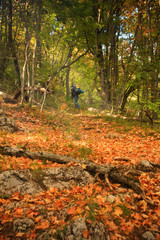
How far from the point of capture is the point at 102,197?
10.6 feet

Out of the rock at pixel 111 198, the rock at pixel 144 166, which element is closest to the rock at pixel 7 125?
the rock at pixel 111 198

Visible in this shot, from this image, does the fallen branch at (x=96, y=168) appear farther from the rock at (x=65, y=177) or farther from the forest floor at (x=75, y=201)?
the rock at (x=65, y=177)

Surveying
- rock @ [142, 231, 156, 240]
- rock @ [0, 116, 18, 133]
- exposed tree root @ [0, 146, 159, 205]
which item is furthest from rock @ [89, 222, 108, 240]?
rock @ [0, 116, 18, 133]

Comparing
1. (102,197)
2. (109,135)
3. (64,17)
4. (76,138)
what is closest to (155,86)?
(109,135)

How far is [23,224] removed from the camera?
232 cm

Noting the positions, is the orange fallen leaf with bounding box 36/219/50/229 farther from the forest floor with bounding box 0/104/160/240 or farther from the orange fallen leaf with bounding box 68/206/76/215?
the orange fallen leaf with bounding box 68/206/76/215

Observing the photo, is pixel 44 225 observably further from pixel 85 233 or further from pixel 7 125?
pixel 7 125

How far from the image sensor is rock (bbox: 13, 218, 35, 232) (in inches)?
88.6

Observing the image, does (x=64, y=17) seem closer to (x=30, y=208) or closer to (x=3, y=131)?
(x=3, y=131)

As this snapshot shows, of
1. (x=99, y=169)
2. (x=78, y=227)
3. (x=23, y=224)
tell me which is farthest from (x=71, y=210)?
(x=99, y=169)

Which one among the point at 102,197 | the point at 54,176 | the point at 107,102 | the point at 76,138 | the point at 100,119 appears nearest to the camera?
the point at 102,197

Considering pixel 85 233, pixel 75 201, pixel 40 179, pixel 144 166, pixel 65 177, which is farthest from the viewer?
pixel 144 166

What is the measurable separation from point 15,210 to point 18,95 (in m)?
11.5

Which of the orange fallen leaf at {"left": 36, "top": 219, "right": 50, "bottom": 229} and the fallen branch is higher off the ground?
the fallen branch
